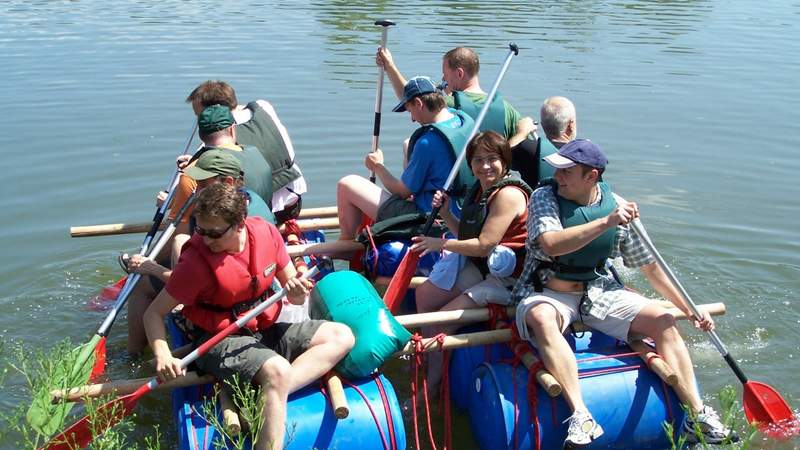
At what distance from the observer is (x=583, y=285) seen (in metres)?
4.58

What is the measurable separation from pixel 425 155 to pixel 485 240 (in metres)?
1.09

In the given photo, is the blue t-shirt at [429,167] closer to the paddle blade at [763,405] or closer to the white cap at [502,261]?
the white cap at [502,261]

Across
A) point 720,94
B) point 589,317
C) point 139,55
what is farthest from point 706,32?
point 589,317

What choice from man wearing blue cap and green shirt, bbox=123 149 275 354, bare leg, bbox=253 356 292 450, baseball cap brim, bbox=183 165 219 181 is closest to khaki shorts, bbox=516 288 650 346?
bare leg, bbox=253 356 292 450

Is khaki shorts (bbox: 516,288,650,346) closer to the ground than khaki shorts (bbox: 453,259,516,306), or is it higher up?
higher up

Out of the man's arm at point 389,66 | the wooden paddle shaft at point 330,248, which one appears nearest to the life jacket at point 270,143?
the wooden paddle shaft at point 330,248

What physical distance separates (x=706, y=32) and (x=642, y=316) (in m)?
14.0

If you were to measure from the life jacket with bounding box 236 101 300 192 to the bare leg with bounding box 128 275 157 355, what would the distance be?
1112 millimetres

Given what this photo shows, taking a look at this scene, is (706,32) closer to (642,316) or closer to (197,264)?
(642,316)

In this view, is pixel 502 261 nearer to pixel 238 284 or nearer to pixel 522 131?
pixel 238 284

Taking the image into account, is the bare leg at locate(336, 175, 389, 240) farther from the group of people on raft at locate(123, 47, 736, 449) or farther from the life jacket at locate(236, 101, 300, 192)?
the life jacket at locate(236, 101, 300, 192)

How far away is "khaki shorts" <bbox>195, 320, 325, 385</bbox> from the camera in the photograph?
4.06 m

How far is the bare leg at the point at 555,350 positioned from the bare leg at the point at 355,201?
183 cm

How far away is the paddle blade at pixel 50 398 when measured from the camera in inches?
137
